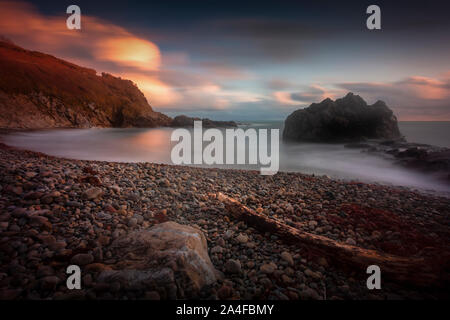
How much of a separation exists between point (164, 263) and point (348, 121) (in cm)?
3029

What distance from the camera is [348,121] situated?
27141 millimetres

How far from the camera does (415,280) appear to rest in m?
2.95

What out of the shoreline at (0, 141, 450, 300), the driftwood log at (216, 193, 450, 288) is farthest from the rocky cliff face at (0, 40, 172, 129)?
the driftwood log at (216, 193, 450, 288)

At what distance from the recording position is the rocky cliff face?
30.3m

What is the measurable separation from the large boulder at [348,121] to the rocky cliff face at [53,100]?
39456mm

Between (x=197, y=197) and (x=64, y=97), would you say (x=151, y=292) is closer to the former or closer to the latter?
(x=197, y=197)

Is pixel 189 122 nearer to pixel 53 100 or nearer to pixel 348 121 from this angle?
pixel 53 100

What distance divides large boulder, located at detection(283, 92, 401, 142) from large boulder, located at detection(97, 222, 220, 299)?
28344 mm

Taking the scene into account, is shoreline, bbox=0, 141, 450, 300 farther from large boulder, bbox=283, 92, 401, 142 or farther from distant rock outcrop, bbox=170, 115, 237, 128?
distant rock outcrop, bbox=170, 115, 237, 128
